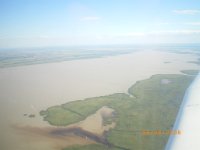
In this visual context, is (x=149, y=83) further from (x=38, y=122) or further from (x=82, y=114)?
(x=38, y=122)

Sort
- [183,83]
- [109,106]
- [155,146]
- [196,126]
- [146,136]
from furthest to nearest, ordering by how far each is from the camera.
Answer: [183,83] → [109,106] → [146,136] → [155,146] → [196,126]

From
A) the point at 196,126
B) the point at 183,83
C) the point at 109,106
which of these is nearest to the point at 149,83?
the point at 183,83

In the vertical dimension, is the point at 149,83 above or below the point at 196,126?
below

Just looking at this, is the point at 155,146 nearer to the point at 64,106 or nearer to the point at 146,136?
the point at 146,136

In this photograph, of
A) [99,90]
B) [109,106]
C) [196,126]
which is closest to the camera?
[196,126]

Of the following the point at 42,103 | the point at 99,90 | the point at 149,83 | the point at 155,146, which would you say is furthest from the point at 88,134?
the point at 149,83

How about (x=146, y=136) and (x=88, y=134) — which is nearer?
(x=146, y=136)
